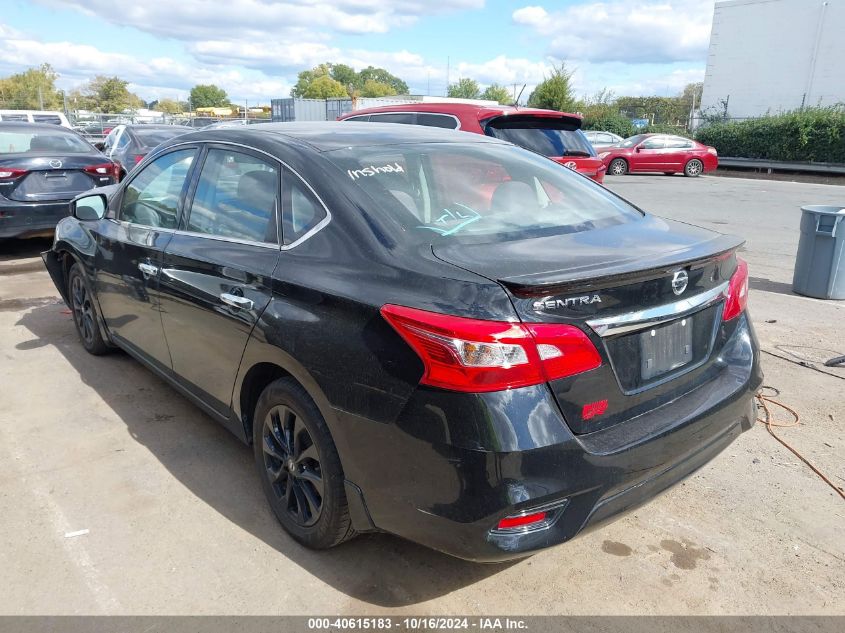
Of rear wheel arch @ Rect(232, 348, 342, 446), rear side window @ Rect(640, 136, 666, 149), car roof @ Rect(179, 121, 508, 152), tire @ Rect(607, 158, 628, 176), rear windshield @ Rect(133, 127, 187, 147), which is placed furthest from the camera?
tire @ Rect(607, 158, 628, 176)

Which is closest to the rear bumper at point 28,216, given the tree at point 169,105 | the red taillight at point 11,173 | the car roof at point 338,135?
the red taillight at point 11,173

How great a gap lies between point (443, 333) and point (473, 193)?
115cm

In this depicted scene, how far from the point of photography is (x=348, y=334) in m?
2.39

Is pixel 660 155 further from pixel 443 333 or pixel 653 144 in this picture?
pixel 443 333

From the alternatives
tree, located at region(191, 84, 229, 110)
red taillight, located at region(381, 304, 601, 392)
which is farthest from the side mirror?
tree, located at region(191, 84, 229, 110)

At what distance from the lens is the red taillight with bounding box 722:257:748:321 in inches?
111

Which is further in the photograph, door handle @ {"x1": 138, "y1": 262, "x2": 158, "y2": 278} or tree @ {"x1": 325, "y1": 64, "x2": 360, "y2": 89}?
tree @ {"x1": 325, "y1": 64, "x2": 360, "y2": 89}

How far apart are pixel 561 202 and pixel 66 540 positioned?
2710mm

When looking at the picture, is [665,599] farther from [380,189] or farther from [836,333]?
[836,333]

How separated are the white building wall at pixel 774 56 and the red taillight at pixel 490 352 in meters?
37.3

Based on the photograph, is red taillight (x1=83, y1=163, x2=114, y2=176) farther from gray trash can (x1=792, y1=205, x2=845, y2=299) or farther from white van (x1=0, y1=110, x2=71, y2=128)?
white van (x1=0, y1=110, x2=71, y2=128)

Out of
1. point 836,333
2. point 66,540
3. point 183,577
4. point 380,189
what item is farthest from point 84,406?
point 836,333

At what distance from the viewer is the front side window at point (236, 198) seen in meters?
3.03

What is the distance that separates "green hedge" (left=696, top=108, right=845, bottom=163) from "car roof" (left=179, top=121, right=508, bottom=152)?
2659cm
